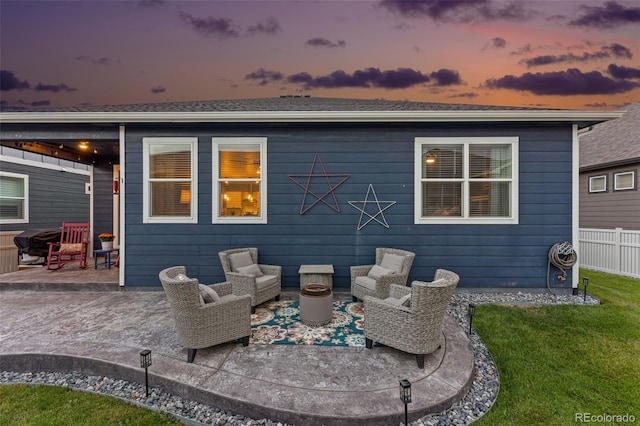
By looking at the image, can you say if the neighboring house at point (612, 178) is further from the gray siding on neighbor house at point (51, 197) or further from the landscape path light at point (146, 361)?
the gray siding on neighbor house at point (51, 197)

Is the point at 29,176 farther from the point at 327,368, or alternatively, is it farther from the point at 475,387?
the point at 475,387

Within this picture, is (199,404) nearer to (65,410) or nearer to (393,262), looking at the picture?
(65,410)

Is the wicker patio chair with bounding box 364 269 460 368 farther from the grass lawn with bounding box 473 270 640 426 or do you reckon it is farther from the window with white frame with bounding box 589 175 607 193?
the window with white frame with bounding box 589 175 607 193

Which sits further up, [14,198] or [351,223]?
[14,198]

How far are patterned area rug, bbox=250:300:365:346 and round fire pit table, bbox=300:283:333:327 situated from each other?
0.08m

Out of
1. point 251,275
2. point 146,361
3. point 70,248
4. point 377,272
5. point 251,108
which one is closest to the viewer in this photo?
point 146,361

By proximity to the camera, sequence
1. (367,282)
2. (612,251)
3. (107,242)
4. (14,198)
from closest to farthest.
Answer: (367,282), (107,242), (612,251), (14,198)

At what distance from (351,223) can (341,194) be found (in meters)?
0.59

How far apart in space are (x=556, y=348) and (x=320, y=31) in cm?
1072

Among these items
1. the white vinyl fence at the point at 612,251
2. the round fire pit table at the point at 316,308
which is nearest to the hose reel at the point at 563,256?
the white vinyl fence at the point at 612,251

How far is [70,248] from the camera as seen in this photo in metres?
5.90

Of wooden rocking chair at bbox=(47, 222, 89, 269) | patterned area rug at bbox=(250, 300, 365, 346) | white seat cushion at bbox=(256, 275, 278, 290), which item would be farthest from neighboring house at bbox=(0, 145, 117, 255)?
patterned area rug at bbox=(250, 300, 365, 346)

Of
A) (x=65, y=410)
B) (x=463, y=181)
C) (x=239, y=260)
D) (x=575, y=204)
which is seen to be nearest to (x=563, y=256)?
(x=575, y=204)

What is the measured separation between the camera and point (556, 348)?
3.04m
